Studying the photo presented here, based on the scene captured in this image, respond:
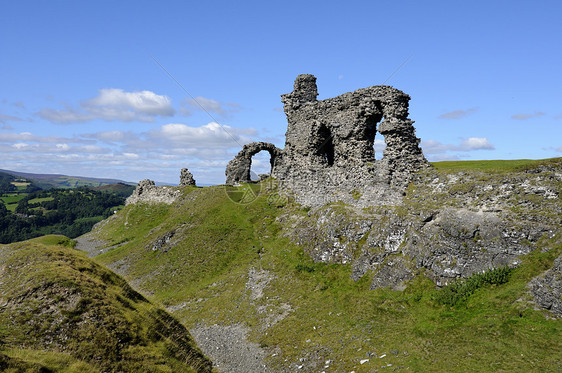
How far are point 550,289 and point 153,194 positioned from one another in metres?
59.2

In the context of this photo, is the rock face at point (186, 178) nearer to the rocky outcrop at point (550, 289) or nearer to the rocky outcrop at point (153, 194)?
the rocky outcrop at point (153, 194)

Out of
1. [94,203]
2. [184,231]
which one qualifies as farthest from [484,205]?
[94,203]

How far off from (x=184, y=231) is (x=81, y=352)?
30406 millimetres

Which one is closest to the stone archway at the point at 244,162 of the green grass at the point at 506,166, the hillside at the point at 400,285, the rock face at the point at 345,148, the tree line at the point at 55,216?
the rock face at the point at 345,148

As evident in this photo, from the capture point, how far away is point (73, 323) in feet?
37.3

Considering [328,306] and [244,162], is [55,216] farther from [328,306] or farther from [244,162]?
[328,306]

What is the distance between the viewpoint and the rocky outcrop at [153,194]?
58.0m

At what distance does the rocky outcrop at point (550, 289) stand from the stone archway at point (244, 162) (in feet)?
123

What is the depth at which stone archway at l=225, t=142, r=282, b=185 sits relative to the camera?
164ft

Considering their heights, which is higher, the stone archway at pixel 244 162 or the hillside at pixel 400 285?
the stone archway at pixel 244 162

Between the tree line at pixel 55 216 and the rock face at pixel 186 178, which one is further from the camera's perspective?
the tree line at pixel 55 216

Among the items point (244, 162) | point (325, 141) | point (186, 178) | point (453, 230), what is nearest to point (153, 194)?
point (186, 178)

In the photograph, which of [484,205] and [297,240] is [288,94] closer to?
[297,240]

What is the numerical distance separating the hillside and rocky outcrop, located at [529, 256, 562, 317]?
2.1 inches
